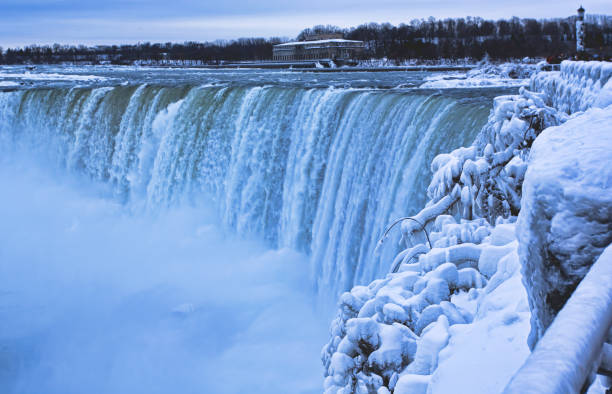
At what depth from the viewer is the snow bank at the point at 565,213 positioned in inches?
72.4

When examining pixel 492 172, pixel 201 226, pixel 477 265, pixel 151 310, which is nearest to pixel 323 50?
pixel 201 226

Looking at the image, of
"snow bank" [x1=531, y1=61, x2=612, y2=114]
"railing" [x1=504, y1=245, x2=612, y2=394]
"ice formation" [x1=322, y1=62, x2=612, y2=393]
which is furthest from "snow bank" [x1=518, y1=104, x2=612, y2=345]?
"snow bank" [x1=531, y1=61, x2=612, y2=114]

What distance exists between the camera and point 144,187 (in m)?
16.8

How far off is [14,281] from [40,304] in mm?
1681

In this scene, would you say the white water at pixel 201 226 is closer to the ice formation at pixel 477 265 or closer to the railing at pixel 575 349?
the ice formation at pixel 477 265

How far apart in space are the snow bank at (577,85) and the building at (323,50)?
71.4 meters

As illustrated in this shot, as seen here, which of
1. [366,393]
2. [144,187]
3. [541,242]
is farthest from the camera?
[144,187]

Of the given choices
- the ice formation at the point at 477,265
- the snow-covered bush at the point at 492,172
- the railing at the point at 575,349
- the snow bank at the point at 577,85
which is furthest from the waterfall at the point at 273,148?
the railing at the point at 575,349

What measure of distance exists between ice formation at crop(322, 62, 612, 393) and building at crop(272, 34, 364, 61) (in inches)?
2945

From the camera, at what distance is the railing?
3.80ft

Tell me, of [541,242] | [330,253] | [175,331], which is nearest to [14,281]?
[175,331]

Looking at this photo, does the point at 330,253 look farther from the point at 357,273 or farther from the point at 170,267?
the point at 170,267

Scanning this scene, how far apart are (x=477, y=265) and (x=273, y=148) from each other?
9827mm

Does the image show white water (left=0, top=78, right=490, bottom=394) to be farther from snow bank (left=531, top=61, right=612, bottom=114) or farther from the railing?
the railing
